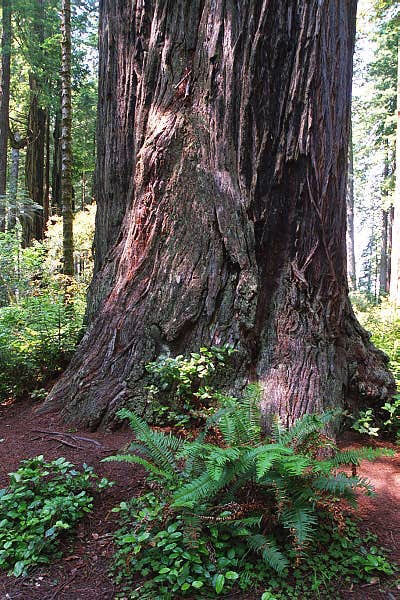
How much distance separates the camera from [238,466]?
99.0 inches

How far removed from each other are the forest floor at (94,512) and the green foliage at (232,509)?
15cm

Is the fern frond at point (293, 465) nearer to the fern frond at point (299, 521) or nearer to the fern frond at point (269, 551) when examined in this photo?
the fern frond at point (299, 521)

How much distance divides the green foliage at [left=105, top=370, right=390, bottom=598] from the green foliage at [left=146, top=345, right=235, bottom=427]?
961mm

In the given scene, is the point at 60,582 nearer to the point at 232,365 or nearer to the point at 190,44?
the point at 232,365

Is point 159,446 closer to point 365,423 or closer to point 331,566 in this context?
point 331,566

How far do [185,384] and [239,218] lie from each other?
1608 mm

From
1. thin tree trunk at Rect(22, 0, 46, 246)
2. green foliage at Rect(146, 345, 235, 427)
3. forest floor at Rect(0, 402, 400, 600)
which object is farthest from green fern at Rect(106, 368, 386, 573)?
thin tree trunk at Rect(22, 0, 46, 246)

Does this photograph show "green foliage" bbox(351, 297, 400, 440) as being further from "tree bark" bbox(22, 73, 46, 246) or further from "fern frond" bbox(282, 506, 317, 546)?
"tree bark" bbox(22, 73, 46, 246)

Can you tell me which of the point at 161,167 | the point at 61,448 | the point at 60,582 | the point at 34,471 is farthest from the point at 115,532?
the point at 161,167

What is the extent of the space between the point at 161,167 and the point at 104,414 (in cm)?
237

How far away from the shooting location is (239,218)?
13.6ft

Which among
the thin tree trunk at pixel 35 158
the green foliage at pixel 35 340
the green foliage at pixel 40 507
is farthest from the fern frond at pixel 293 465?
the thin tree trunk at pixel 35 158

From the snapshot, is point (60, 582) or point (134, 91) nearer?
point (60, 582)

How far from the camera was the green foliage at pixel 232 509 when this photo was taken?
2.32 m
